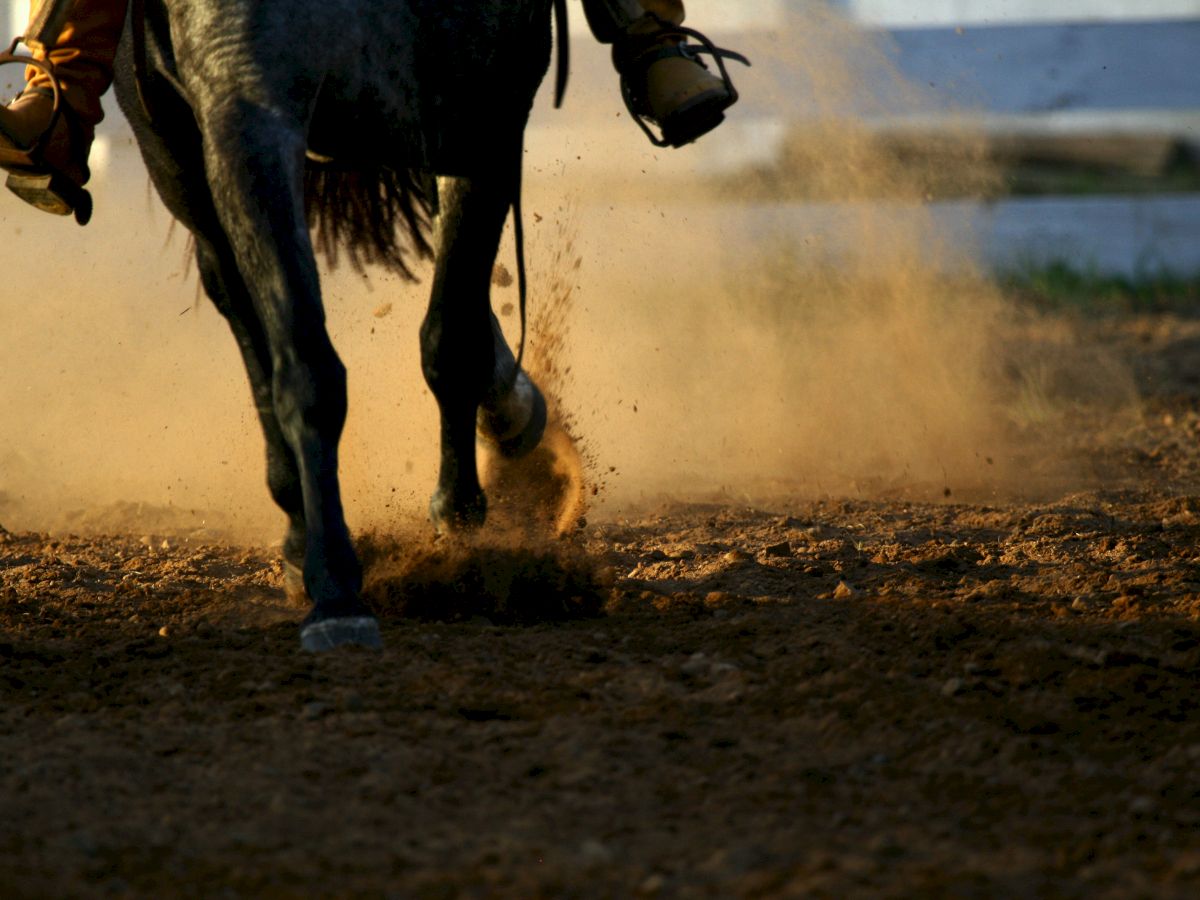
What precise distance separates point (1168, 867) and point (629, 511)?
3.15 metres

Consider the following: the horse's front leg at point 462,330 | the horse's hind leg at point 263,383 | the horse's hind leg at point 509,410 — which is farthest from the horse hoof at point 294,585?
the horse's hind leg at point 509,410

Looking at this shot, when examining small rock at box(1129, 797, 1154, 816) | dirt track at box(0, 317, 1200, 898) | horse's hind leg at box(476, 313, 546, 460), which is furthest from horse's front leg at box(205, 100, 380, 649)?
small rock at box(1129, 797, 1154, 816)

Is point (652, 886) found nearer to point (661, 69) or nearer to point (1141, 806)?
point (1141, 806)

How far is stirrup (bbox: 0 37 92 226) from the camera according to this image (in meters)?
3.12

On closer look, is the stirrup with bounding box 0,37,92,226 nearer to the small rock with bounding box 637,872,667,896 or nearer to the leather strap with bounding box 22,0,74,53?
the leather strap with bounding box 22,0,74,53

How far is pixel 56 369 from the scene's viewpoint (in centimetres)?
630

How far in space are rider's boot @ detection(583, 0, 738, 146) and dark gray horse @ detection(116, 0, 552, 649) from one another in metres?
0.17

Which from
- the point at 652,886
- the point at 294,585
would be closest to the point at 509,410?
the point at 294,585

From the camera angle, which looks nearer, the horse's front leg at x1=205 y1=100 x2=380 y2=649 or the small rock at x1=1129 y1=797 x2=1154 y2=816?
the small rock at x1=1129 y1=797 x2=1154 y2=816

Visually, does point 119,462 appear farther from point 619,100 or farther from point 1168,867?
point 1168,867

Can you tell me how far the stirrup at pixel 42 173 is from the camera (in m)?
3.12

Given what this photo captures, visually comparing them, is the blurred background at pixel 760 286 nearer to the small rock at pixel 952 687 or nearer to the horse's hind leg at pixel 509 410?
the horse's hind leg at pixel 509 410

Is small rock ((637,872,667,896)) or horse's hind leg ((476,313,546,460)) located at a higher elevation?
horse's hind leg ((476,313,546,460))

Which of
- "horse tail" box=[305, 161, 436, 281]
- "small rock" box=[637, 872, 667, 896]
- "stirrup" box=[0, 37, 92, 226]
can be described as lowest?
"small rock" box=[637, 872, 667, 896]
